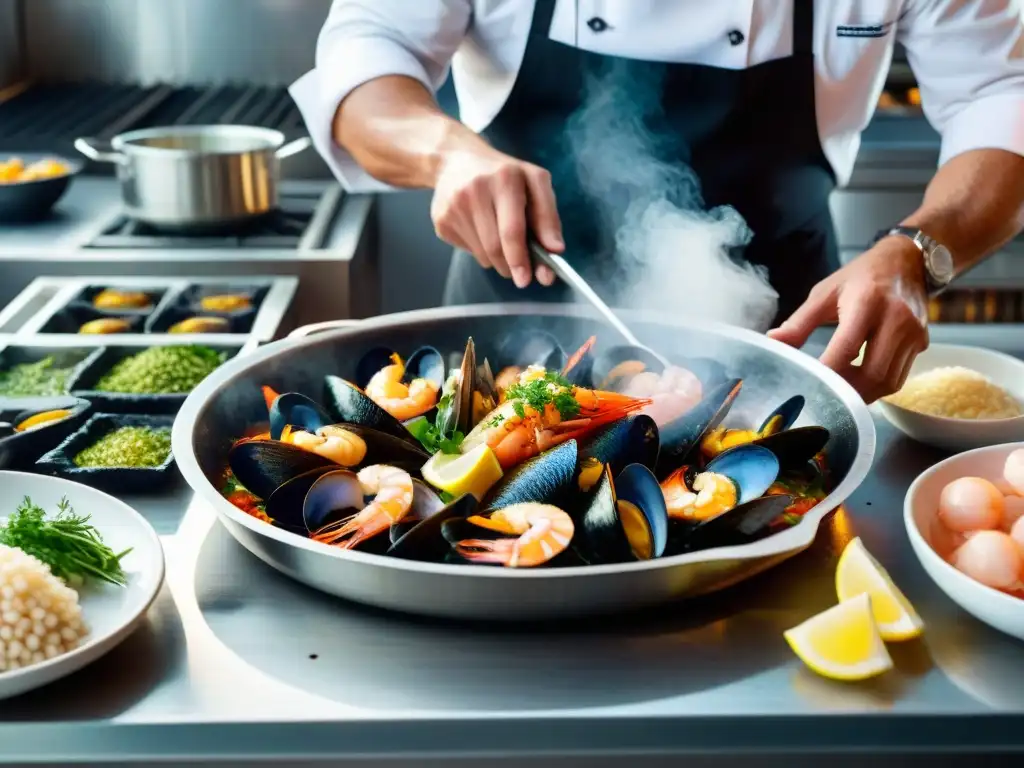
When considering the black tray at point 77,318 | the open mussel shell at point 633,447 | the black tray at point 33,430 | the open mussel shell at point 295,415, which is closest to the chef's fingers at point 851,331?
the open mussel shell at point 633,447

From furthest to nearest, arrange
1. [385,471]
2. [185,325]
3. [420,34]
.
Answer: [185,325], [420,34], [385,471]

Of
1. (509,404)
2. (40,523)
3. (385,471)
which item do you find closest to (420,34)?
(509,404)

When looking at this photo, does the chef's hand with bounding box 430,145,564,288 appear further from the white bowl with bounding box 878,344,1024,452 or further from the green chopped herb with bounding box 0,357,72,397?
the green chopped herb with bounding box 0,357,72,397

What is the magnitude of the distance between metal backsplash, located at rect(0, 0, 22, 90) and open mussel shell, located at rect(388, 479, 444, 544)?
Answer: 2.94 m

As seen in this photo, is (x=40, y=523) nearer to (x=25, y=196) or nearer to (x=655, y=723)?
(x=655, y=723)

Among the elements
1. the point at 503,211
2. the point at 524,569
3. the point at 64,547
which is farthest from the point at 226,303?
the point at 524,569

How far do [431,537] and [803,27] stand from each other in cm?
129

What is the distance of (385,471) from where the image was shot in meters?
1.14

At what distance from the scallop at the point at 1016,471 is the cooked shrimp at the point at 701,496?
28 cm

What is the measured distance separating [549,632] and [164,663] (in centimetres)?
35

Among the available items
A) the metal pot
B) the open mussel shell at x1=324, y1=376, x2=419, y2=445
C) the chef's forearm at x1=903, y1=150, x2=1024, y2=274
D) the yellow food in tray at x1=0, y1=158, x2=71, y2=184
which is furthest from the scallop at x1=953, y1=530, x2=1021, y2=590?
the yellow food in tray at x1=0, y1=158, x2=71, y2=184

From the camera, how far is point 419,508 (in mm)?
1111

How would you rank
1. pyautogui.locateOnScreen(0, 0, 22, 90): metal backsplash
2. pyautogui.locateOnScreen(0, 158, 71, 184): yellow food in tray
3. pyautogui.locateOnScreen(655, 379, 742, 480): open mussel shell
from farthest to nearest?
pyautogui.locateOnScreen(0, 0, 22, 90): metal backsplash
pyautogui.locateOnScreen(0, 158, 71, 184): yellow food in tray
pyautogui.locateOnScreen(655, 379, 742, 480): open mussel shell

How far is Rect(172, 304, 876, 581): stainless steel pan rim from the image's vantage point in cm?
94
